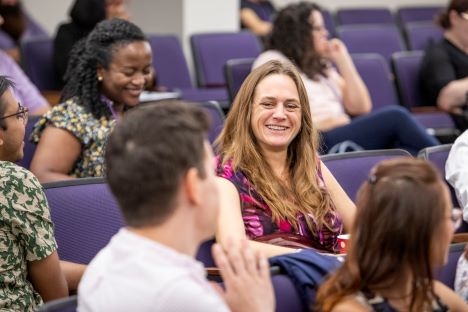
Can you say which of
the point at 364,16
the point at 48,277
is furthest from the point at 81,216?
the point at 364,16

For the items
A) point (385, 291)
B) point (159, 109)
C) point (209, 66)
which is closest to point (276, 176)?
point (385, 291)

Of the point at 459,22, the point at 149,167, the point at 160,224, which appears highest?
the point at 149,167

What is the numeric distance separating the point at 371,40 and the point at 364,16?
1.92 metres

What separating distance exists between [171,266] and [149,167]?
175mm

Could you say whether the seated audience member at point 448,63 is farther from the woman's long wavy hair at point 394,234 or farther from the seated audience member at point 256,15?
the woman's long wavy hair at point 394,234

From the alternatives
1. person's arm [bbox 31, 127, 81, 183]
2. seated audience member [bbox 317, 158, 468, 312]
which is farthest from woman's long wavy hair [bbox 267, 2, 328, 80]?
seated audience member [bbox 317, 158, 468, 312]

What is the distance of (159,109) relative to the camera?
1.62 metres

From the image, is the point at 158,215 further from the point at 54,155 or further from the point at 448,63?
the point at 448,63

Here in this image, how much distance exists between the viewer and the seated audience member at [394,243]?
176 cm

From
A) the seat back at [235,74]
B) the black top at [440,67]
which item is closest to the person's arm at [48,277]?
the seat back at [235,74]

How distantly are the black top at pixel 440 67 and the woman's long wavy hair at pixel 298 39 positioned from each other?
2.24 feet

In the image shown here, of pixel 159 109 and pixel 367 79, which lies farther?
pixel 367 79

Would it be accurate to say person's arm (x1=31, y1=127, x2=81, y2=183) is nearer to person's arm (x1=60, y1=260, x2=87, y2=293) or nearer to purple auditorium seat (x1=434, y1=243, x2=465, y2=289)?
person's arm (x1=60, y1=260, x2=87, y2=293)

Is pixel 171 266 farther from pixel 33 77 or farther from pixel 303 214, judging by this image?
pixel 33 77
